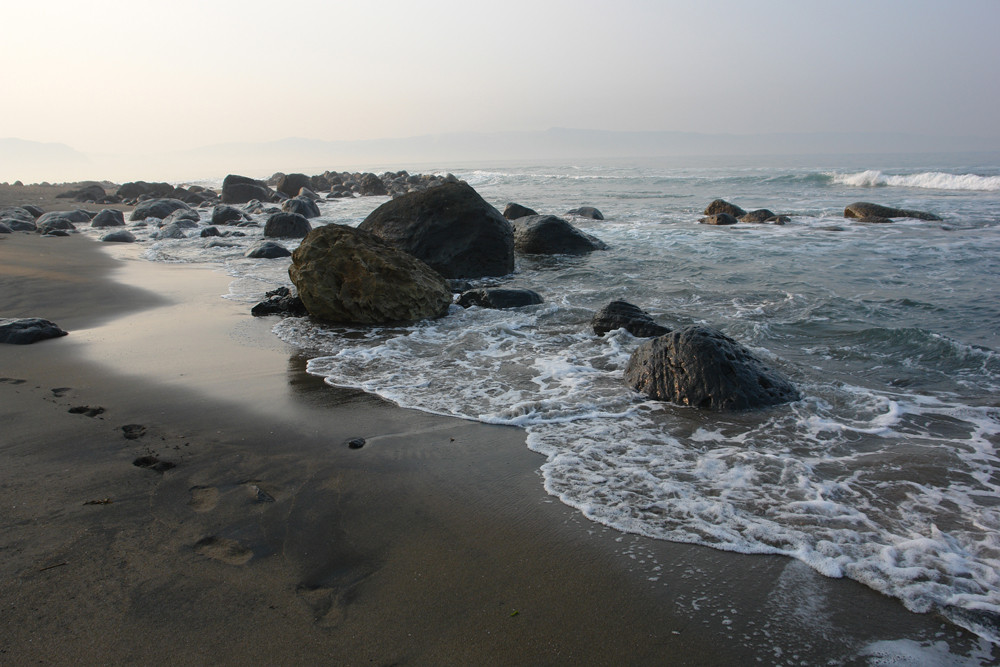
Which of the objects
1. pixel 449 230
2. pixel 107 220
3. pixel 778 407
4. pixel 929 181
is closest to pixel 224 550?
pixel 778 407

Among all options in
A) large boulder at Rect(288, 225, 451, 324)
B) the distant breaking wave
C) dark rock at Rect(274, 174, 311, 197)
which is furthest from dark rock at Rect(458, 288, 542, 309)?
dark rock at Rect(274, 174, 311, 197)

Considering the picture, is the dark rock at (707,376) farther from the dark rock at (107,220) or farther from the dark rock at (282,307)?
the dark rock at (107,220)

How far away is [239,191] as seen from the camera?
2653cm

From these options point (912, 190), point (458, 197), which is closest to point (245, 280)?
point (458, 197)

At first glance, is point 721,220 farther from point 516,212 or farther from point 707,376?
point 707,376

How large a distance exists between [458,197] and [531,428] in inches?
257

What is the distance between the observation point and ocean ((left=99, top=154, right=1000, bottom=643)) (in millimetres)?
2703

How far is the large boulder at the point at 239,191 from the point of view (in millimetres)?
26406

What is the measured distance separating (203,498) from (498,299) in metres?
4.90

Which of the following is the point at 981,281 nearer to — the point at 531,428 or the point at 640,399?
the point at 640,399

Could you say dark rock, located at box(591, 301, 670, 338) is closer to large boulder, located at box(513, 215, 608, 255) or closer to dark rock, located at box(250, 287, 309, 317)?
dark rock, located at box(250, 287, 309, 317)

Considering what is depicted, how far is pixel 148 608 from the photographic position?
2.12 metres

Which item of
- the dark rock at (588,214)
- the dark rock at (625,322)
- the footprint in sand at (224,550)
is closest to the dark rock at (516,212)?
the dark rock at (588,214)

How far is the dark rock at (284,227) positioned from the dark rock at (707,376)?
12563 millimetres
